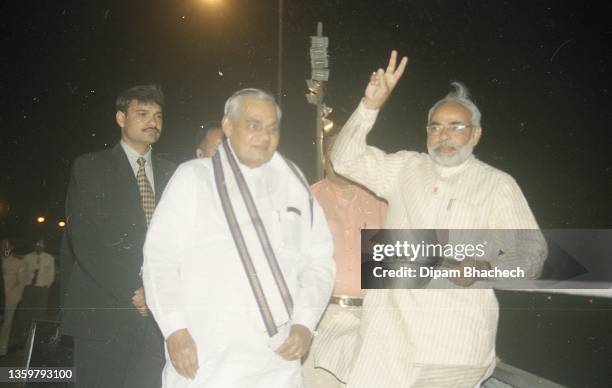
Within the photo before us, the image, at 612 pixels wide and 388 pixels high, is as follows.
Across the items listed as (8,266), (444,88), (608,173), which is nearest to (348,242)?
(8,266)

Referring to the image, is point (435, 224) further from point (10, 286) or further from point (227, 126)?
point (10, 286)

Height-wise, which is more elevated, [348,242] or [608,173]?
[608,173]

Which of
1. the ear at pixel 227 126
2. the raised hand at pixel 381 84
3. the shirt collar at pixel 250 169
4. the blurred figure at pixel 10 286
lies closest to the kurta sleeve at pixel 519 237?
the raised hand at pixel 381 84

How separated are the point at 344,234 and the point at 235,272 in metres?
1.30

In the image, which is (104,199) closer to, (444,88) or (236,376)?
(236,376)

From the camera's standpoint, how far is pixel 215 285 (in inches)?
104

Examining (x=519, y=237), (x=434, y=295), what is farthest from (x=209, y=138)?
(x=519, y=237)

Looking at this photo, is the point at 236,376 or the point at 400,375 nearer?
the point at 236,376

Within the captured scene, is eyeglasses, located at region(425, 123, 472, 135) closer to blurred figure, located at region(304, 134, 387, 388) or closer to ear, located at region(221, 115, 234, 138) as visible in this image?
blurred figure, located at region(304, 134, 387, 388)

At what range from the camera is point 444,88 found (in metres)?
17.2

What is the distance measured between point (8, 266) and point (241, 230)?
836 centimetres

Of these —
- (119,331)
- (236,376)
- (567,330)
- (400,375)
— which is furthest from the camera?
(567,330)

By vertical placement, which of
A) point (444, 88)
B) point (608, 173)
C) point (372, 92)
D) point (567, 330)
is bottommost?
point (567, 330)

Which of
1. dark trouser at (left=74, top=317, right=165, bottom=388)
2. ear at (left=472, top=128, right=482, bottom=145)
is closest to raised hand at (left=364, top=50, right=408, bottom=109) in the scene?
ear at (left=472, top=128, right=482, bottom=145)
